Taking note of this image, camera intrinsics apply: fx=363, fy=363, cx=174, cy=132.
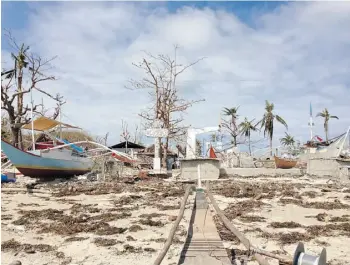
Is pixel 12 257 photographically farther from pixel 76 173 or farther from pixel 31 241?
pixel 76 173

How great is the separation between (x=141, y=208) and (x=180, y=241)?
14.5 feet

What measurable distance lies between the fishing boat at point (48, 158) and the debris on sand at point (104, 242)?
11979mm

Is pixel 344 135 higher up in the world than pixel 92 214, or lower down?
higher up

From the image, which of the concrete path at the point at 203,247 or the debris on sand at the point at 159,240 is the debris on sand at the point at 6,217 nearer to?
the debris on sand at the point at 159,240

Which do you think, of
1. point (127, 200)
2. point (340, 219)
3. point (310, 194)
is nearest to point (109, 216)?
point (127, 200)

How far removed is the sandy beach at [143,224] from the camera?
6.50 m

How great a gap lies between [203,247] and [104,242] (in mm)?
2490

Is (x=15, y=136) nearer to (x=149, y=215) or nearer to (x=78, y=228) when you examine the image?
(x=149, y=215)

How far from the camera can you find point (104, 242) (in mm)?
7133

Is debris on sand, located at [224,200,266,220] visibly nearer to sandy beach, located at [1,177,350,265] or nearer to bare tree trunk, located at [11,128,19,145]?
sandy beach, located at [1,177,350,265]

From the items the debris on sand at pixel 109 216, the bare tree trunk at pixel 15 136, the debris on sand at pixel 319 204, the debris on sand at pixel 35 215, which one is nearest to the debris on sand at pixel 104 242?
the debris on sand at pixel 109 216

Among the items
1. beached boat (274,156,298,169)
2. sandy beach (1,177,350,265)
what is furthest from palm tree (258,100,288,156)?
sandy beach (1,177,350,265)

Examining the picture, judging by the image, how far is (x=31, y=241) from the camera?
7340mm

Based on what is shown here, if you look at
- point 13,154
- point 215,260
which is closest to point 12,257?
point 215,260
